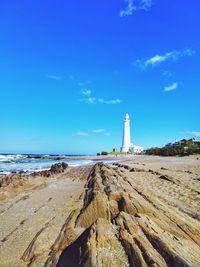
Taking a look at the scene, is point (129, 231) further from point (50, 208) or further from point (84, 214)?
point (50, 208)

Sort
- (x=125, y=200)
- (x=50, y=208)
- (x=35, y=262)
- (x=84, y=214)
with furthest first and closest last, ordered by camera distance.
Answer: (x=50, y=208) → (x=125, y=200) → (x=84, y=214) → (x=35, y=262)

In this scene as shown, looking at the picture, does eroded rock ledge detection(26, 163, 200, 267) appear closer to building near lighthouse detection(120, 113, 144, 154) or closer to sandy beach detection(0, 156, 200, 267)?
sandy beach detection(0, 156, 200, 267)

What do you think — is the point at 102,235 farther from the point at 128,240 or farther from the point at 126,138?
the point at 126,138

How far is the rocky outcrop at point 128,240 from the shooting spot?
3.03 m

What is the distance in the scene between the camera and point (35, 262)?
3732 millimetres

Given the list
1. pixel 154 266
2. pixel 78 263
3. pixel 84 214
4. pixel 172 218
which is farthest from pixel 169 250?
pixel 84 214

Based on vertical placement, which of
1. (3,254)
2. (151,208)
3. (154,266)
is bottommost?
(3,254)

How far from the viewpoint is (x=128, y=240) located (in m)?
3.46

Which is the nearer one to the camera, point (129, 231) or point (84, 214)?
point (129, 231)

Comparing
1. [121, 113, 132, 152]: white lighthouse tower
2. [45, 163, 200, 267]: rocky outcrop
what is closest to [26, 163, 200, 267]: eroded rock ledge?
[45, 163, 200, 267]: rocky outcrop

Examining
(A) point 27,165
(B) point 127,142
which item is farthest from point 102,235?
(B) point 127,142

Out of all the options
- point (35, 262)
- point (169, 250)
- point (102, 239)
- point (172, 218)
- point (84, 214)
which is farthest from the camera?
point (84, 214)

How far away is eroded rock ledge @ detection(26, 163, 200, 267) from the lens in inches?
119

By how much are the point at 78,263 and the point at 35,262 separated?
2.96 feet
